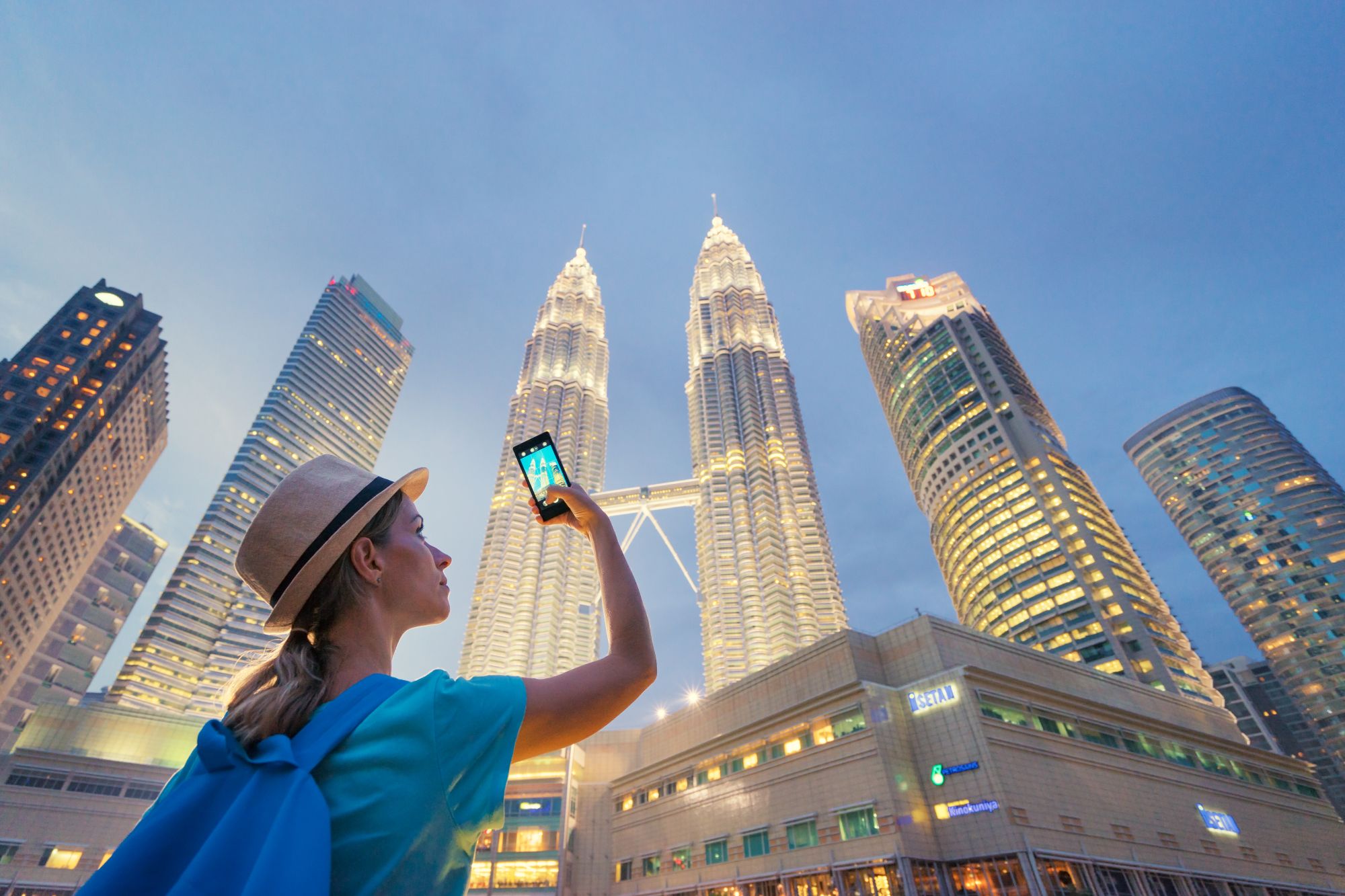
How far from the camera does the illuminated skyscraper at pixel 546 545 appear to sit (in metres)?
87.8

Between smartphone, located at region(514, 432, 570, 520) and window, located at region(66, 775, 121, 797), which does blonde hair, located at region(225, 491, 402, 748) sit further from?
window, located at region(66, 775, 121, 797)

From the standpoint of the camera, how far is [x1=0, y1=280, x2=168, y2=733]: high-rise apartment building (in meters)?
64.1

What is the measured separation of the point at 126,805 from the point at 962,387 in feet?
360

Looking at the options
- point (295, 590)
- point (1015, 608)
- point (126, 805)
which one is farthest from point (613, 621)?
point (1015, 608)

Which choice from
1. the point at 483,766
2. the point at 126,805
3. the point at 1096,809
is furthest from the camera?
the point at 126,805

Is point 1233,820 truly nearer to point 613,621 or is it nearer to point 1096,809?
point 1096,809

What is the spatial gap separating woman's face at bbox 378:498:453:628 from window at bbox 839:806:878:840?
34719mm

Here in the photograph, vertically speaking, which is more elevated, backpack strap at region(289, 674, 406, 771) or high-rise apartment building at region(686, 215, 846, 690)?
high-rise apartment building at region(686, 215, 846, 690)

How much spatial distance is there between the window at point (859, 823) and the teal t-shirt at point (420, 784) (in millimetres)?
35073

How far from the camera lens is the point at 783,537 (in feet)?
298

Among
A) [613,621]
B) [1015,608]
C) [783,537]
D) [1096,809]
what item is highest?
[783,537]

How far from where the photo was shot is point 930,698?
111ft

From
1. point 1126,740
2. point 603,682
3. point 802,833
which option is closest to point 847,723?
point 802,833

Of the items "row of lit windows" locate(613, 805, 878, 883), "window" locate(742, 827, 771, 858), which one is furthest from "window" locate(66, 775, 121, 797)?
"window" locate(742, 827, 771, 858)
